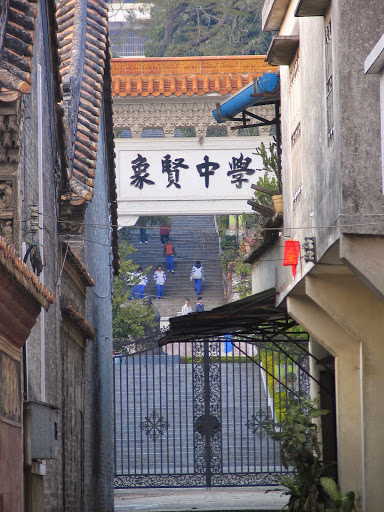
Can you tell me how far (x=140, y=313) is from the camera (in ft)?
83.6

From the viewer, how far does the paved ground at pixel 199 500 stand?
62.4ft

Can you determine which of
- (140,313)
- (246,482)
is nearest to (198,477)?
(246,482)

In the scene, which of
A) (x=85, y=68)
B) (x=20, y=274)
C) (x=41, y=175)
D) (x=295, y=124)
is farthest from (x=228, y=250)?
(x=20, y=274)

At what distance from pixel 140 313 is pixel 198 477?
475 centimetres

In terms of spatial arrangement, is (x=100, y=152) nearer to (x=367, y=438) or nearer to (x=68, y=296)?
(x=68, y=296)

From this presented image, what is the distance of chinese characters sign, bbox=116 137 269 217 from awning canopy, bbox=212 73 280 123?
29.2ft

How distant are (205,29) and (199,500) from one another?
25.2 meters

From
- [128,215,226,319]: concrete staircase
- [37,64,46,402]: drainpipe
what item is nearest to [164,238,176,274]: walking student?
[128,215,226,319]: concrete staircase

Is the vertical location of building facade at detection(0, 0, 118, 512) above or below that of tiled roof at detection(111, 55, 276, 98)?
below

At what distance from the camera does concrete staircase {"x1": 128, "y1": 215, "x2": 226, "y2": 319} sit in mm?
34062

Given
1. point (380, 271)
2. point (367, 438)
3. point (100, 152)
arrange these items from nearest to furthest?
point (380, 271)
point (367, 438)
point (100, 152)

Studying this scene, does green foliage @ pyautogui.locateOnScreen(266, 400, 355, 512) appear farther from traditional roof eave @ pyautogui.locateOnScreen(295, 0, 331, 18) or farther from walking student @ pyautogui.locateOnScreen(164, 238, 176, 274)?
walking student @ pyautogui.locateOnScreen(164, 238, 176, 274)

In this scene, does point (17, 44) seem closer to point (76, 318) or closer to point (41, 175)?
point (41, 175)

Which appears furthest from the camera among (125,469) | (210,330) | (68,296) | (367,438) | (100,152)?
(125,469)
